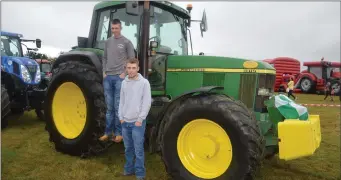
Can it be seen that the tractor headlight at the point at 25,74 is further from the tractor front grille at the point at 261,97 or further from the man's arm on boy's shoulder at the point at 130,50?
the tractor front grille at the point at 261,97

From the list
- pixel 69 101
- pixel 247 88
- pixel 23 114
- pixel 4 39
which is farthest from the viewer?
pixel 23 114

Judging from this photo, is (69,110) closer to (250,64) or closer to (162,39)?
(162,39)

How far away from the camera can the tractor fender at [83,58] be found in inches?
195

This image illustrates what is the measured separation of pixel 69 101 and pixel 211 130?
2.64 metres

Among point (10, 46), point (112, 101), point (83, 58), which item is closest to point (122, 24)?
point (83, 58)

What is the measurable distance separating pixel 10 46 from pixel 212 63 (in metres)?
6.72

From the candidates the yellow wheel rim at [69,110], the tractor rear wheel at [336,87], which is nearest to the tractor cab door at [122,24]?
the yellow wheel rim at [69,110]

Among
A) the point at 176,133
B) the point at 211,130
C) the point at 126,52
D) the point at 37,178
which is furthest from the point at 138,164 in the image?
the point at 126,52

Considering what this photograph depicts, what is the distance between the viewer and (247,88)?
4418 millimetres

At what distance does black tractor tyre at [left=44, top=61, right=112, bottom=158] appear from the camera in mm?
4754

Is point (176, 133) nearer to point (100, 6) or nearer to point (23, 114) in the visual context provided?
point (100, 6)

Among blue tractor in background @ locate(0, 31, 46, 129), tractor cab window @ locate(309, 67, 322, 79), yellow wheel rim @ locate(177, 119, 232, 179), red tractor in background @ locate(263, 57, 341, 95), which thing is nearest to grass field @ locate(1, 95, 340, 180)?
yellow wheel rim @ locate(177, 119, 232, 179)

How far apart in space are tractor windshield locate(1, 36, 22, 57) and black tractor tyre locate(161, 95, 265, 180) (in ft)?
21.5

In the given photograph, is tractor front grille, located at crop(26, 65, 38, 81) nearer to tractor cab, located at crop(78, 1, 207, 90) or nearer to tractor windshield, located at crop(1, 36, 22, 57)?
tractor windshield, located at crop(1, 36, 22, 57)
